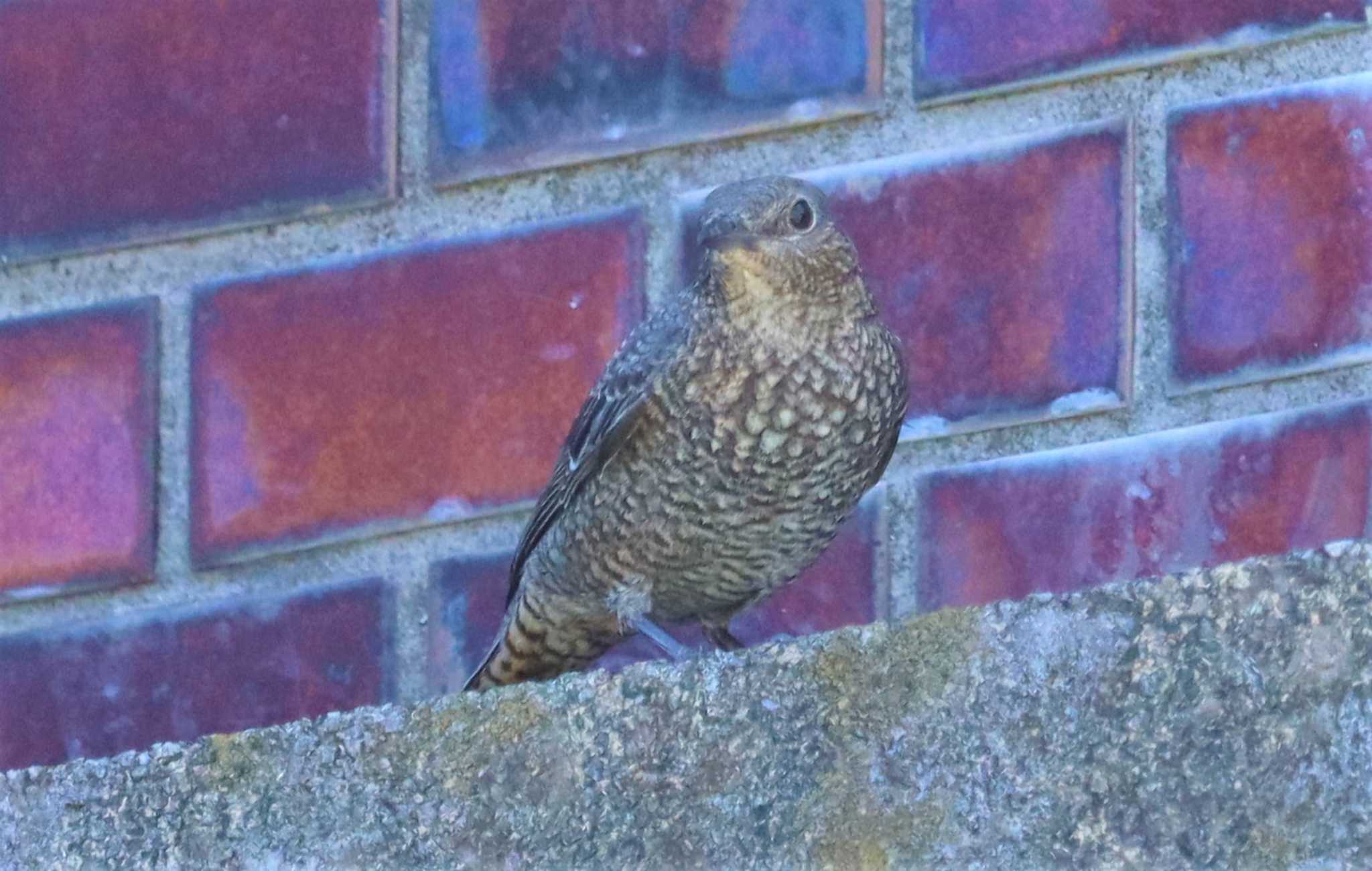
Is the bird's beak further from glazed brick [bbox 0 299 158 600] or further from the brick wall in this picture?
glazed brick [bbox 0 299 158 600]

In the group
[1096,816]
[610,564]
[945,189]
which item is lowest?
[610,564]

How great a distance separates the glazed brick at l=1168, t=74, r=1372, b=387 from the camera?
197cm

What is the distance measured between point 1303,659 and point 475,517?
1116mm

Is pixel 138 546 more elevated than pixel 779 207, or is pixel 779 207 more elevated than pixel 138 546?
pixel 779 207

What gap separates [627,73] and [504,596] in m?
0.50

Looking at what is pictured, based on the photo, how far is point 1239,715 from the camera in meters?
1.17

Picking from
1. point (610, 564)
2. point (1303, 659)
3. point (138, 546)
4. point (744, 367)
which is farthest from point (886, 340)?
point (1303, 659)

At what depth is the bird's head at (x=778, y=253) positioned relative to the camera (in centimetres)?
199

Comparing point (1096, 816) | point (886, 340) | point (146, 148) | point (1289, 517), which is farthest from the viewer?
point (146, 148)

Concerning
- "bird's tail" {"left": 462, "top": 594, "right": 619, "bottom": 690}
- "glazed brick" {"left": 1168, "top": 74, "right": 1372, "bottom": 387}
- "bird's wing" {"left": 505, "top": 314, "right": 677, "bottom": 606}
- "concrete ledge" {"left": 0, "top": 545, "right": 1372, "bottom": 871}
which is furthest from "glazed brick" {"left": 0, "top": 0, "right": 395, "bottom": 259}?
"concrete ledge" {"left": 0, "top": 545, "right": 1372, "bottom": 871}

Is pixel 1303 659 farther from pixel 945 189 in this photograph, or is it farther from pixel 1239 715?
pixel 945 189

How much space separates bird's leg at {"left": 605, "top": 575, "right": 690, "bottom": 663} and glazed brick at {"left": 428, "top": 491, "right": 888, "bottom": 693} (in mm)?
105

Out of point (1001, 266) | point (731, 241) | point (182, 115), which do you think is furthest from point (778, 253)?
point (182, 115)

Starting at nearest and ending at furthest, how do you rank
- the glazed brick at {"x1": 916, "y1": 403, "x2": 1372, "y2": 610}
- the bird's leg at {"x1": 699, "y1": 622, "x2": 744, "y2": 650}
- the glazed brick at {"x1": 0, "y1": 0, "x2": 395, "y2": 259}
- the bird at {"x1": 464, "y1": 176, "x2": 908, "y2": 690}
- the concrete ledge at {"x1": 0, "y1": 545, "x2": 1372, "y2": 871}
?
A: the concrete ledge at {"x1": 0, "y1": 545, "x2": 1372, "y2": 871} < the glazed brick at {"x1": 916, "y1": 403, "x2": 1372, "y2": 610} < the bird at {"x1": 464, "y1": 176, "x2": 908, "y2": 690} < the glazed brick at {"x1": 0, "y1": 0, "x2": 395, "y2": 259} < the bird's leg at {"x1": 699, "y1": 622, "x2": 744, "y2": 650}
